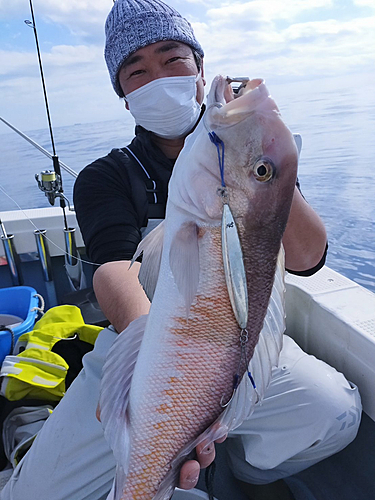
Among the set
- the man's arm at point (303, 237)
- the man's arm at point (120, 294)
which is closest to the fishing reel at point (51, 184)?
the man's arm at point (120, 294)

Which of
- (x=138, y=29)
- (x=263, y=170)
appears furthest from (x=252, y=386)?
(x=138, y=29)

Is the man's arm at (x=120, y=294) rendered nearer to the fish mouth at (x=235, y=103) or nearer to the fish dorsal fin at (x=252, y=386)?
the fish dorsal fin at (x=252, y=386)

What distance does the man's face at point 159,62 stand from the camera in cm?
196

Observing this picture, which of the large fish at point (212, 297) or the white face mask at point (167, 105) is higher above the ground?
the white face mask at point (167, 105)

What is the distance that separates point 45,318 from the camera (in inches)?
103

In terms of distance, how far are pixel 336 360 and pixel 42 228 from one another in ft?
9.25

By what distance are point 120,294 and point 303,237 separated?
78cm

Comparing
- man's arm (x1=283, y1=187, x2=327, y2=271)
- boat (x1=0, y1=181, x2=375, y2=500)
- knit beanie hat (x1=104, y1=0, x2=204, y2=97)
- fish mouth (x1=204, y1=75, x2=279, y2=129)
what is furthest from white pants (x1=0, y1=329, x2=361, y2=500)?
knit beanie hat (x1=104, y1=0, x2=204, y2=97)

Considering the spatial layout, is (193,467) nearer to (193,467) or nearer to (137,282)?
(193,467)

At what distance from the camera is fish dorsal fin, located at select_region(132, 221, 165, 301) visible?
1060mm

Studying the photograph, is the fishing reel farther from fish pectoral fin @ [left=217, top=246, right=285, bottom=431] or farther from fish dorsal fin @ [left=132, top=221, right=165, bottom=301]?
fish pectoral fin @ [left=217, top=246, right=285, bottom=431]

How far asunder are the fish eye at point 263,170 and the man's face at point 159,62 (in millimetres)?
1288

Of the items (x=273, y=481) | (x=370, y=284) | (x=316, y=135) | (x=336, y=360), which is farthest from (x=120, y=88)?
(x=316, y=135)

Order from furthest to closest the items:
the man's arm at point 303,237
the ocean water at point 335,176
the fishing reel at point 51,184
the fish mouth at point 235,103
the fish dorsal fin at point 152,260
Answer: the ocean water at point 335,176, the fishing reel at point 51,184, the man's arm at point 303,237, the fish dorsal fin at point 152,260, the fish mouth at point 235,103
